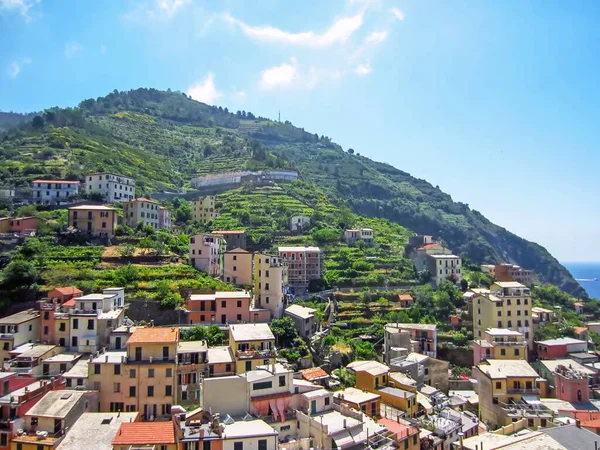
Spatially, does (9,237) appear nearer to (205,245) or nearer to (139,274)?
(139,274)

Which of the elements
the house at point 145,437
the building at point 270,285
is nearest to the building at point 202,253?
the building at point 270,285

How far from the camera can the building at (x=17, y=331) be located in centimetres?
3697

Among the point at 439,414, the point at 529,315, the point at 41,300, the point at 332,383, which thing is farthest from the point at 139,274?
the point at 529,315

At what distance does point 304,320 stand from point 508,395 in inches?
781

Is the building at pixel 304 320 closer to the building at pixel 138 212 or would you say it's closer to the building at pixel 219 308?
the building at pixel 219 308

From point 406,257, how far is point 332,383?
4611 cm

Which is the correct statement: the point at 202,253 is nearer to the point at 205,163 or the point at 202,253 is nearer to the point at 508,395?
the point at 508,395

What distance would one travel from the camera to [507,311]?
177 feet

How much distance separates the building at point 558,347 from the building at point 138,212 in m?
53.9

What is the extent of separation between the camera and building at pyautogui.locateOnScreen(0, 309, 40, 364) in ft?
121

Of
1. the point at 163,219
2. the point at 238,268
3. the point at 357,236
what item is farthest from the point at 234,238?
the point at 357,236

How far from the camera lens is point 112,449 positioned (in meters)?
25.8

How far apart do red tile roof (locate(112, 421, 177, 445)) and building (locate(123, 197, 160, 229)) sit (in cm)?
4349

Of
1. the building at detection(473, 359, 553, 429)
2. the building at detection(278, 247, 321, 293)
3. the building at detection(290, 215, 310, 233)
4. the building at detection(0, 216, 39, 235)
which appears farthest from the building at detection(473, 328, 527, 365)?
the building at detection(0, 216, 39, 235)
